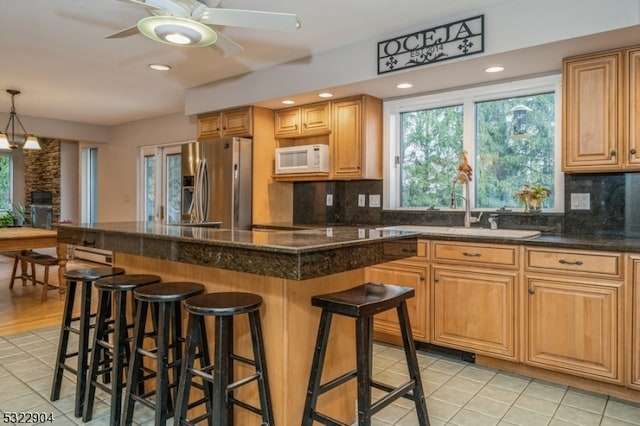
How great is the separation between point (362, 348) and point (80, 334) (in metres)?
1.59

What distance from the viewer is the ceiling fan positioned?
1983 mm

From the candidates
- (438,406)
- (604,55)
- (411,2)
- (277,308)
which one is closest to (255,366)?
(277,308)

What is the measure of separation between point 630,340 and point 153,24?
2.99 metres

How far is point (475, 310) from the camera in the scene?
288cm

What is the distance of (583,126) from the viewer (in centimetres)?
273

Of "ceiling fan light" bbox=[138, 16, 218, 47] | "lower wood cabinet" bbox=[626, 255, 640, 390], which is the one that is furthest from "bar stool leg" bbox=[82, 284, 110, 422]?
"lower wood cabinet" bbox=[626, 255, 640, 390]

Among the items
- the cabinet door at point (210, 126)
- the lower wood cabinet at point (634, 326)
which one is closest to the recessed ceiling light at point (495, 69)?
the lower wood cabinet at point (634, 326)

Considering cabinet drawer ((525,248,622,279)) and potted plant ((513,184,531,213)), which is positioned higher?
potted plant ((513,184,531,213))

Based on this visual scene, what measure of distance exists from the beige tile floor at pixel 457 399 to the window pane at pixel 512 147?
1.37 meters

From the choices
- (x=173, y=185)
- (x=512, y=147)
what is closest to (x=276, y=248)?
(x=512, y=147)

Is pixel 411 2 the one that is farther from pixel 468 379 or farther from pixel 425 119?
pixel 468 379

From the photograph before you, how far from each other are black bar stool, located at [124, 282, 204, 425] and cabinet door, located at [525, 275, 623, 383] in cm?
204

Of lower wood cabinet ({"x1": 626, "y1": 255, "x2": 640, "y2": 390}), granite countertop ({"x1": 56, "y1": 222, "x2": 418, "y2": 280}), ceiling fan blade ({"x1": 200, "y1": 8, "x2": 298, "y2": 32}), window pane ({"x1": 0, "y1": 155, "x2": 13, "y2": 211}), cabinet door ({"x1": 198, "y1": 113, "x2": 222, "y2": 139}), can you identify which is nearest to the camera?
granite countertop ({"x1": 56, "y1": 222, "x2": 418, "y2": 280})

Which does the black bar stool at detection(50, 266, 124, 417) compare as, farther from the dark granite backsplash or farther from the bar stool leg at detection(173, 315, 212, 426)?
the dark granite backsplash
